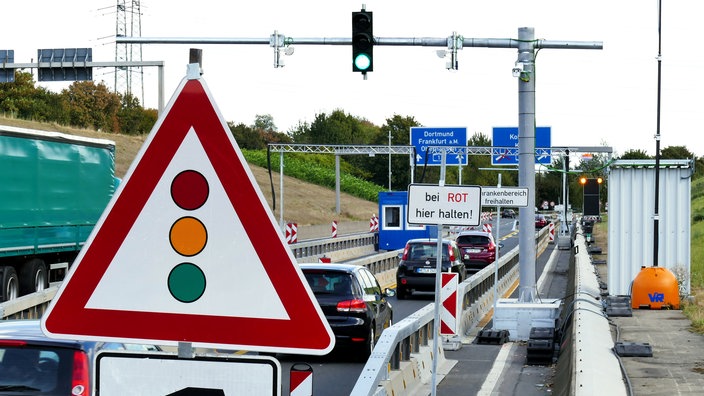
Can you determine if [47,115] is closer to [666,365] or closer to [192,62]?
[666,365]

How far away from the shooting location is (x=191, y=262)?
4.00m

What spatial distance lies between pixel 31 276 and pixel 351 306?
9432mm

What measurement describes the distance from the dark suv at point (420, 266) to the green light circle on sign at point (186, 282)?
91.3 feet

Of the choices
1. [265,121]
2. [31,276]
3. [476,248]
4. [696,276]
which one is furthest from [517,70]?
[265,121]

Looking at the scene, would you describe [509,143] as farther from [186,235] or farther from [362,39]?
[186,235]

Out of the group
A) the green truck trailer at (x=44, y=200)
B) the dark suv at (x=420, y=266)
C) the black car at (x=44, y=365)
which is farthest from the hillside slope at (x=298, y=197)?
the black car at (x=44, y=365)

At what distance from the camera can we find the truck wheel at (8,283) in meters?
23.4

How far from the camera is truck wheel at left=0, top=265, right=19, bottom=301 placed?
921 inches

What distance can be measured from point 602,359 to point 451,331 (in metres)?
5.49

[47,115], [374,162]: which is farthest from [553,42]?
[374,162]

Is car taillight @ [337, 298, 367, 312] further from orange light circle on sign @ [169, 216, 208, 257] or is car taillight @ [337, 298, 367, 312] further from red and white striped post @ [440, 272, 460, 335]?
orange light circle on sign @ [169, 216, 208, 257]

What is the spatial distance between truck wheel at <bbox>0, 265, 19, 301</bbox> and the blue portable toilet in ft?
107

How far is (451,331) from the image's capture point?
17125 millimetres

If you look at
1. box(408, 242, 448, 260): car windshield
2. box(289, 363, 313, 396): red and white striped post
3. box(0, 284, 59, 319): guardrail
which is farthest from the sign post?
box(408, 242, 448, 260): car windshield
